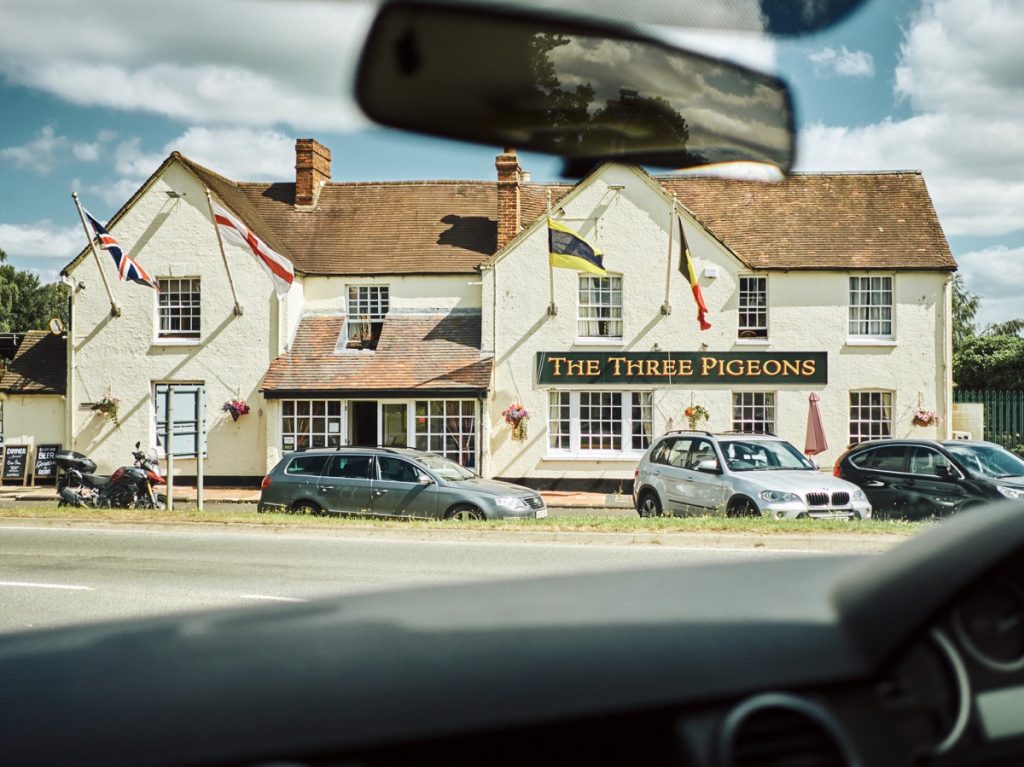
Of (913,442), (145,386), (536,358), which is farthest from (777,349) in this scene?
(145,386)

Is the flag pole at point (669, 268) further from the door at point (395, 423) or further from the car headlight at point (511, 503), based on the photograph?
the car headlight at point (511, 503)

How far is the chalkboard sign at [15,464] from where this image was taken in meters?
27.2

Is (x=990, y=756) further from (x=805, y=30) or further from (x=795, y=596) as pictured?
(x=805, y=30)

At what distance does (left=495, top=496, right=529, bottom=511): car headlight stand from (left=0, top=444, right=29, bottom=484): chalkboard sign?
16.8m

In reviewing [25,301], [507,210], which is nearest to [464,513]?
[507,210]

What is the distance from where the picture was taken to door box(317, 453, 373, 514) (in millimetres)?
17016

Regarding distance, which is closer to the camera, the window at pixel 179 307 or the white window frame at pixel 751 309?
the white window frame at pixel 751 309

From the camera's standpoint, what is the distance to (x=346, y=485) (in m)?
17.1

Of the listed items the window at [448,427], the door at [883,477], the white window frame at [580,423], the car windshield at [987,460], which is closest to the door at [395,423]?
the window at [448,427]

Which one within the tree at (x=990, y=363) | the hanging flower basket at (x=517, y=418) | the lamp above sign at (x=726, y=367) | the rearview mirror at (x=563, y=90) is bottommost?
the hanging flower basket at (x=517, y=418)

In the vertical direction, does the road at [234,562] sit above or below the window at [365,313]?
below

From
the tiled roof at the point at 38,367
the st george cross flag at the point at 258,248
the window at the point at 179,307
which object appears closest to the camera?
the st george cross flag at the point at 258,248

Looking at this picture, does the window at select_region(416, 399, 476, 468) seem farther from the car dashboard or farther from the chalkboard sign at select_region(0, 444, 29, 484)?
the car dashboard

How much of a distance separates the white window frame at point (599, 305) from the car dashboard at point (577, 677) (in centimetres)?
2395
